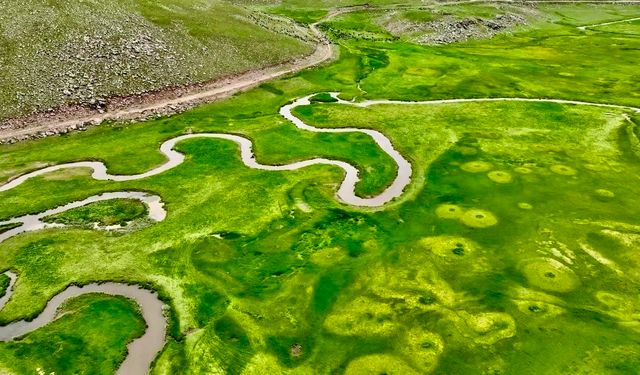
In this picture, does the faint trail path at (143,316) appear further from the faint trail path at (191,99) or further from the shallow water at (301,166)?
the faint trail path at (191,99)

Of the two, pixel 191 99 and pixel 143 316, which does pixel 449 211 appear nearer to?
pixel 143 316

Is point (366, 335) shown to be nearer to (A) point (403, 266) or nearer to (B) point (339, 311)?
(B) point (339, 311)

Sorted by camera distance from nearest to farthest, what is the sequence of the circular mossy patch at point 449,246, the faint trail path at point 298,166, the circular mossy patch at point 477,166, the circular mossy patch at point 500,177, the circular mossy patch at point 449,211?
1. the circular mossy patch at point 449,246
2. the circular mossy patch at point 449,211
3. the faint trail path at point 298,166
4. the circular mossy patch at point 500,177
5. the circular mossy patch at point 477,166

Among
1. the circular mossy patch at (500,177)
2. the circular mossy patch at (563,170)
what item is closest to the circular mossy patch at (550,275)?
the circular mossy patch at (500,177)

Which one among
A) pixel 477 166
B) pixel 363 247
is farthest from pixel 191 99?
pixel 363 247

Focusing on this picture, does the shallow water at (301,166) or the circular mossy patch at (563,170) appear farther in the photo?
the circular mossy patch at (563,170)
